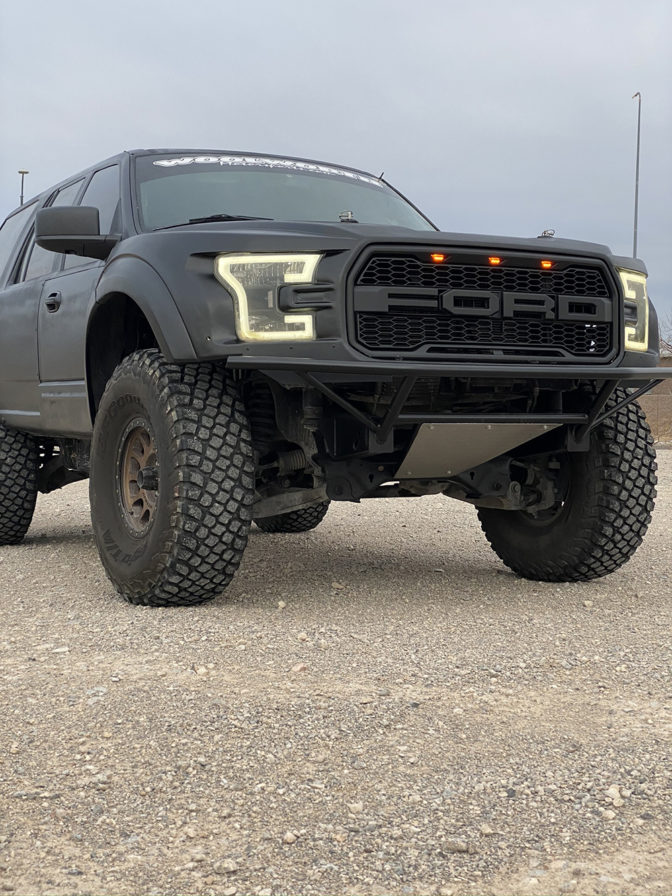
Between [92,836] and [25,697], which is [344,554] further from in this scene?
[92,836]

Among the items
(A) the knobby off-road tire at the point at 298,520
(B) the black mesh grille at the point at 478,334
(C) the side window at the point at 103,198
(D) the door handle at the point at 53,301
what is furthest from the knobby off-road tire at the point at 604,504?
(D) the door handle at the point at 53,301

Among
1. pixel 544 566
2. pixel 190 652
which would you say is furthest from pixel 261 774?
pixel 544 566

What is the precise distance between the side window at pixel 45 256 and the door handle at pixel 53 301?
409 millimetres

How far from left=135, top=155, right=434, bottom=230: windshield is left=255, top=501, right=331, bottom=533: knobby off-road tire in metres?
2.32

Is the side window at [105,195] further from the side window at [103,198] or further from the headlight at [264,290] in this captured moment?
the headlight at [264,290]

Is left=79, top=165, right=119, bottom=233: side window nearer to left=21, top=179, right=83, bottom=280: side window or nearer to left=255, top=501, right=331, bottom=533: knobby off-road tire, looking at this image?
left=21, top=179, right=83, bottom=280: side window

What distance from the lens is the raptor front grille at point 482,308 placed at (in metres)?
3.96

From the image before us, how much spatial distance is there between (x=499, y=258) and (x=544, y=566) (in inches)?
68.6

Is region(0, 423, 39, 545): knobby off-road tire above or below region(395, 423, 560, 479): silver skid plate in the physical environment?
below

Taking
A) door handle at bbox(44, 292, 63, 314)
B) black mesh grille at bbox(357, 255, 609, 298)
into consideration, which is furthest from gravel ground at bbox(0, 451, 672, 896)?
door handle at bbox(44, 292, 63, 314)

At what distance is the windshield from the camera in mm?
5023

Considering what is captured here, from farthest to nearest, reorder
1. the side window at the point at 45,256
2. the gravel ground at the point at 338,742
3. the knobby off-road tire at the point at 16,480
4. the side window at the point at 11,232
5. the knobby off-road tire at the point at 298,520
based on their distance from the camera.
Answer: the knobby off-road tire at the point at 298,520 → the side window at the point at 11,232 → the knobby off-road tire at the point at 16,480 → the side window at the point at 45,256 → the gravel ground at the point at 338,742

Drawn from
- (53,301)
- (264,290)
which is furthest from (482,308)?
(53,301)

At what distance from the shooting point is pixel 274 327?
394cm
